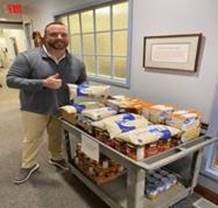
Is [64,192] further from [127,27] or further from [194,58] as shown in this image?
[127,27]

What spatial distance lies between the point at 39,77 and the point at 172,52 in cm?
115

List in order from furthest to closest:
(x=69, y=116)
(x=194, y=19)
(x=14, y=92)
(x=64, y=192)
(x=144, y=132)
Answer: (x=14, y=92) → (x=64, y=192) → (x=69, y=116) → (x=194, y=19) → (x=144, y=132)

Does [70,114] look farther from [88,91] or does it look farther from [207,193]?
[207,193]

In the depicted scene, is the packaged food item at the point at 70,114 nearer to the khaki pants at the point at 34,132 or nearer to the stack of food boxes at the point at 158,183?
the khaki pants at the point at 34,132

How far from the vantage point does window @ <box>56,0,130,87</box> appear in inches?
92.4

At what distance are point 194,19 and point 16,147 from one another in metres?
2.50

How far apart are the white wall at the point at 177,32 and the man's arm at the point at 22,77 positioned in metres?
0.98

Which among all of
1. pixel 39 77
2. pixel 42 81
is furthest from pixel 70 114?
pixel 39 77

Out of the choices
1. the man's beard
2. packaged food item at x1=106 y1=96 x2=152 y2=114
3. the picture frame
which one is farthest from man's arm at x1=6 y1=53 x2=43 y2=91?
the picture frame

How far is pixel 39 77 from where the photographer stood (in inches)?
72.2

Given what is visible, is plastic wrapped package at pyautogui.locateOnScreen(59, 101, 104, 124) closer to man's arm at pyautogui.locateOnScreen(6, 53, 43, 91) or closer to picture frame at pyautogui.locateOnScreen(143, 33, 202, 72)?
man's arm at pyautogui.locateOnScreen(6, 53, 43, 91)

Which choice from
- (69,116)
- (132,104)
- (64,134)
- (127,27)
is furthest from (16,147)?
(127,27)

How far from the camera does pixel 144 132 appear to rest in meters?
1.26

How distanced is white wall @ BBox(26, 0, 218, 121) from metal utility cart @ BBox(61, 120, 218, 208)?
1.31 feet
